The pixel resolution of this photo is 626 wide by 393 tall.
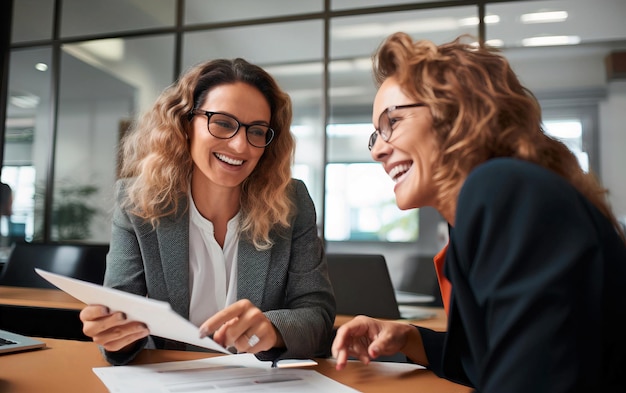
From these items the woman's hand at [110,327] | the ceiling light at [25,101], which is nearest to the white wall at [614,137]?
the woman's hand at [110,327]

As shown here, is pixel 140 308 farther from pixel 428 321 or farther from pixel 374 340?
pixel 428 321

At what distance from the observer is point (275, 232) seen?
1538 millimetres

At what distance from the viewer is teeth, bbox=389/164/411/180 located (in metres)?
0.99

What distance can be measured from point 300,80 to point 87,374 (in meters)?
3.81

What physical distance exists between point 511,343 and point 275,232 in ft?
3.22

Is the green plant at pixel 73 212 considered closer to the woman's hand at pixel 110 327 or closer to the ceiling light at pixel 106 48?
the ceiling light at pixel 106 48

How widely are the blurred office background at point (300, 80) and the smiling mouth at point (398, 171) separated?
2.80m

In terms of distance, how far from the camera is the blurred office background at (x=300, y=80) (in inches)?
158

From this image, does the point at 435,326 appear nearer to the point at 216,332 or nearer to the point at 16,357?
the point at 216,332

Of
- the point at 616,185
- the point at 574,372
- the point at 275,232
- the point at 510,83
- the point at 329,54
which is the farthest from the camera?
the point at 329,54

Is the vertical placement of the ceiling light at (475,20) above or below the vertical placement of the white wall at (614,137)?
above

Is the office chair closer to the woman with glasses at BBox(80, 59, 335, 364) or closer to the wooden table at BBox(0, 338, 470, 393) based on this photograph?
the woman with glasses at BBox(80, 59, 335, 364)

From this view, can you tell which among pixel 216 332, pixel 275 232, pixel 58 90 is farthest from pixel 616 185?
pixel 58 90

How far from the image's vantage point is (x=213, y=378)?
97cm
